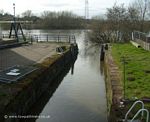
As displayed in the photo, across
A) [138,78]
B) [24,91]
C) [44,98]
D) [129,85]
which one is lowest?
[44,98]

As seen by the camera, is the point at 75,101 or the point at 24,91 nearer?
the point at 24,91

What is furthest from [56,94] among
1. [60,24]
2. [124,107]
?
[60,24]

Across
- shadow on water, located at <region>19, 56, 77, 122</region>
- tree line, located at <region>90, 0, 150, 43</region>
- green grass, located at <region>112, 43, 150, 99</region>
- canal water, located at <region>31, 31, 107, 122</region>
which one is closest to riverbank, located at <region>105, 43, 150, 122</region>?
green grass, located at <region>112, 43, 150, 99</region>

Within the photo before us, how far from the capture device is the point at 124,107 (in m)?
9.91

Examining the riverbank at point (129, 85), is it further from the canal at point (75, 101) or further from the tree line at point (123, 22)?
the tree line at point (123, 22)

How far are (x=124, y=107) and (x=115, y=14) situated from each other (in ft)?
123

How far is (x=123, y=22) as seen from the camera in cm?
4491

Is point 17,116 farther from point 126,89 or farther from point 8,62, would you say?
point 8,62

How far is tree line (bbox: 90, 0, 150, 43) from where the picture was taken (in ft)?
145

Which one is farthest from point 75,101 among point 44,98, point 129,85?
point 129,85

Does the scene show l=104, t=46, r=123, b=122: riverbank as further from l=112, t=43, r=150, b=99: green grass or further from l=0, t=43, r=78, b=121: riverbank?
l=0, t=43, r=78, b=121: riverbank

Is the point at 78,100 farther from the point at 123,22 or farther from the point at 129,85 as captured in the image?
the point at 123,22

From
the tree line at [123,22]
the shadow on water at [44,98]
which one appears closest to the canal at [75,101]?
the shadow on water at [44,98]

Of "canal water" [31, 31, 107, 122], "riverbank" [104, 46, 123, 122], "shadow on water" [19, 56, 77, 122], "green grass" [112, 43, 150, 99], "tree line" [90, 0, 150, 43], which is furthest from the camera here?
"tree line" [90, 0, 150, 43]
